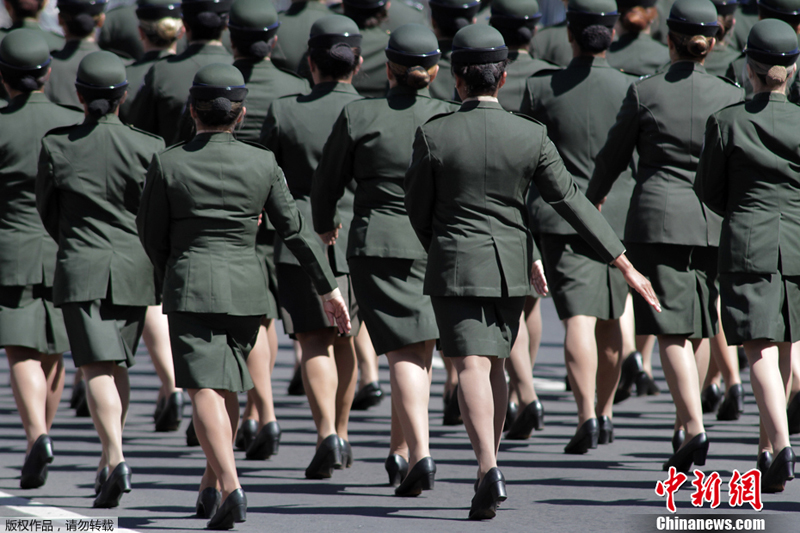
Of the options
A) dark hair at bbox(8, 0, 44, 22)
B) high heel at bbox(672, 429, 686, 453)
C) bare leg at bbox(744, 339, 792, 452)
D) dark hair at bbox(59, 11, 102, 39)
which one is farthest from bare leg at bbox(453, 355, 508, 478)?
dark hair at bbox(8, 0, 44, 22)

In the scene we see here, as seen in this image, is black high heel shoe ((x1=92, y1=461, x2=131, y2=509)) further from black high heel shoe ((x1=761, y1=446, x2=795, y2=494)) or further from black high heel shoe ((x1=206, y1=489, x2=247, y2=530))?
black high heel shoe ((x1=761, y1=446, x2=795, y2=494))

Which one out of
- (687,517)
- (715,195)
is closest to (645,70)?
(715,195)

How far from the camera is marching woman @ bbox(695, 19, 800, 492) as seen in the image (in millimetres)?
5988

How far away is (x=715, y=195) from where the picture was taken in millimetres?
6152

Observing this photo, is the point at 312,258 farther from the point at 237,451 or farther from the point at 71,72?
the point at 71,72

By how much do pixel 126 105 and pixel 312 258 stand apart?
2909mm

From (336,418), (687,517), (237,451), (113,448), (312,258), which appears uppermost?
(312,258)

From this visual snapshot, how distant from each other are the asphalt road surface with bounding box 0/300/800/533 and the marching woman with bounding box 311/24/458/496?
42cm

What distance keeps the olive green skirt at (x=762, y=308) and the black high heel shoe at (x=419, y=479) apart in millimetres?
1470

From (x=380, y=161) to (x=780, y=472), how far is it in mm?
2275

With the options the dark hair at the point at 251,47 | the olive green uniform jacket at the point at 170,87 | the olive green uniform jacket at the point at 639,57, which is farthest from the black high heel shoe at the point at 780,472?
the olive green uniform jacket at the point at 170,87

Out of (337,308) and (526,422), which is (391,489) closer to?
(337,308)

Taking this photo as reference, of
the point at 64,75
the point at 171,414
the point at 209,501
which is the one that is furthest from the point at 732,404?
the point at 64,75

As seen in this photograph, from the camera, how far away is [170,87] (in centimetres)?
792
